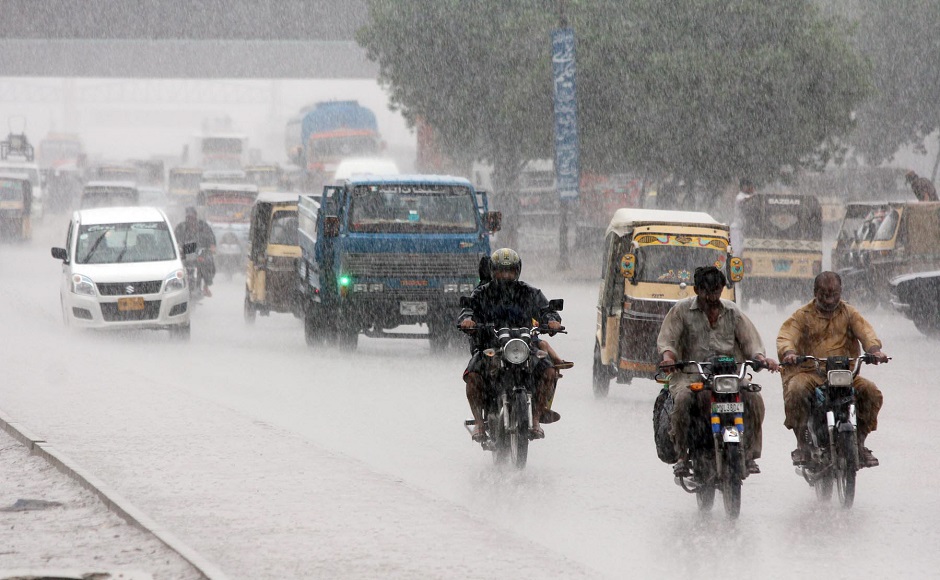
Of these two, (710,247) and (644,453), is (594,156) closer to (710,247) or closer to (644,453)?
(710,247)

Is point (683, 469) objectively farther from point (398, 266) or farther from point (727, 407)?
point (398, 266)

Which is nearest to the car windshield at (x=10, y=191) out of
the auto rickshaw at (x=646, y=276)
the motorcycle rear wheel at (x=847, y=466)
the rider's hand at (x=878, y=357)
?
the auto rickshaw at (x=646, y=276)

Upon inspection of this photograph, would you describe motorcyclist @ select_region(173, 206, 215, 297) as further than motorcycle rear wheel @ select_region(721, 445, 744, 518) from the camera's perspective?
Yes

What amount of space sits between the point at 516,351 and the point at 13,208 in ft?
136

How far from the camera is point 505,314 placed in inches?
419

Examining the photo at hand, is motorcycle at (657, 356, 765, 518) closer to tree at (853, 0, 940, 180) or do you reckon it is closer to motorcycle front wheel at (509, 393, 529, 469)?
motorcycle front wheel at (509, 393, 529, 469)

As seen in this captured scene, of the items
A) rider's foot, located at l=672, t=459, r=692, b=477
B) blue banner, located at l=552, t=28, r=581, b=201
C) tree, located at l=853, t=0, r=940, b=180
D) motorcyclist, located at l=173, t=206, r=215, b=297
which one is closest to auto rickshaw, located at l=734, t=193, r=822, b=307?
blue banner, located at l=552, t=28, r=581, b=201

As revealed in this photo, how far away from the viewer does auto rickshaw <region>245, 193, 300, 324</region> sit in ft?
74.3

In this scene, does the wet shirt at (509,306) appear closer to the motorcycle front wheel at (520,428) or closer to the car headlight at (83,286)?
the motorcycle front wheel at (520,428)

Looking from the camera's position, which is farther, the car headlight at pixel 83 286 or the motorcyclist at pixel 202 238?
the motorcyclist at pixel 202 238

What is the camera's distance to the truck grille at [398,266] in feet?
60.9

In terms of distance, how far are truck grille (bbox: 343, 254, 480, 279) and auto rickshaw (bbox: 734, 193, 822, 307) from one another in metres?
7.61

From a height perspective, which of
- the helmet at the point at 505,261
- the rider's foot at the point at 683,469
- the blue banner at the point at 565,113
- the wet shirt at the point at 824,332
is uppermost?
the blue banner at the point at 565,113

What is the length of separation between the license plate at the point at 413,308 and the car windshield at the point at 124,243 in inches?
183
